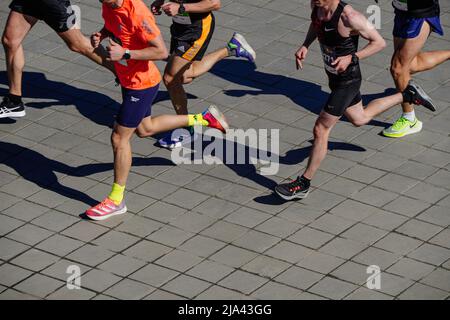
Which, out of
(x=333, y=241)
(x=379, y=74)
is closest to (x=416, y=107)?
(x=379, y=74)

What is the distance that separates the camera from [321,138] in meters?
9.98

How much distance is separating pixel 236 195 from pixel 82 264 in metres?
1.78

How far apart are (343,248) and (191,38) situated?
2.95 meters

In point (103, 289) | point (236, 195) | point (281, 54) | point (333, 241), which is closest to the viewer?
point (103, 289)

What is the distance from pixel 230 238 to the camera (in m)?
9.55

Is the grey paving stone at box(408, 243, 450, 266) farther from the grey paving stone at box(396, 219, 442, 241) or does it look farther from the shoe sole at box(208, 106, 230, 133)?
the shoe sole at box(208, 106, 230, 133)

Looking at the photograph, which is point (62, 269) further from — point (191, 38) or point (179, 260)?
point (191, 38)

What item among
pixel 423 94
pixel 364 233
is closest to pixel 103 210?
pixel 364 233

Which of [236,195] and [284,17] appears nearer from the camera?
[236,195]

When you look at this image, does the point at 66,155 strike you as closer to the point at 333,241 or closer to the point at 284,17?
the point at 333,241

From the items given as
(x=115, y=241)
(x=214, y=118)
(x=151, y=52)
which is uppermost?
(x=151, y=52)

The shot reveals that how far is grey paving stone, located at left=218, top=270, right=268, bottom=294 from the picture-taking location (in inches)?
348

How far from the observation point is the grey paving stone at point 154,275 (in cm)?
896

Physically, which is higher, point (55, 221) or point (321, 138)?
point (321, 138)
